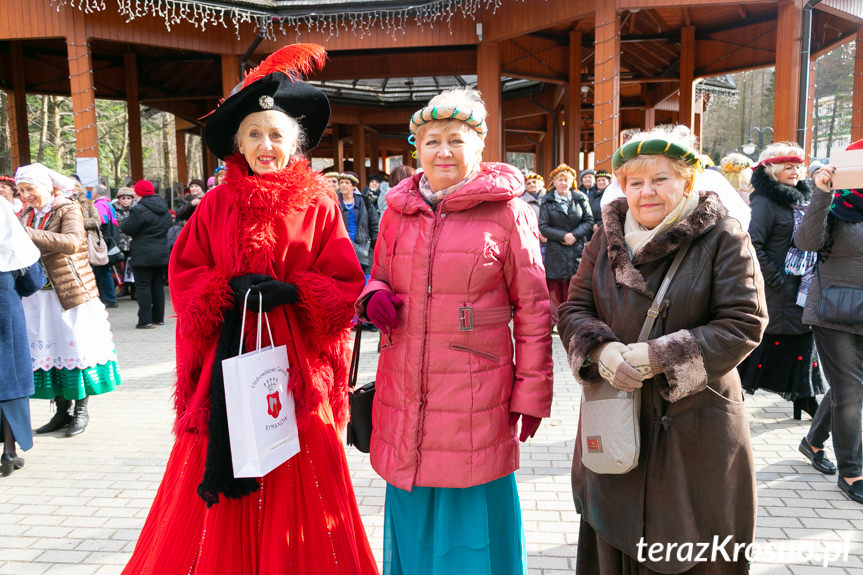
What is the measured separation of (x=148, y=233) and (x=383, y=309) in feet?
26.5

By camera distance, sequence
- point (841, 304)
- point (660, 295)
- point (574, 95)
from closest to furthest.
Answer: point (660, 295) → point (841, 304) → point (574, 95)

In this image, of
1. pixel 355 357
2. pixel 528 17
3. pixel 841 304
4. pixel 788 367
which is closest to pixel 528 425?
pixel 355 357

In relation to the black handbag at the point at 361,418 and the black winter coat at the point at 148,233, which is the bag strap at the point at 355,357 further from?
the black winter coat at the point at 148,233

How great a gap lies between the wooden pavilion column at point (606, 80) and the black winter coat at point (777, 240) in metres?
5.88

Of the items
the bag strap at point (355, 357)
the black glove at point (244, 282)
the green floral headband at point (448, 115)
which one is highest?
the green floral headband at point (448, 115)

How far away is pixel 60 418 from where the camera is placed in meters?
4.95

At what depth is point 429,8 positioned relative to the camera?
1148cm

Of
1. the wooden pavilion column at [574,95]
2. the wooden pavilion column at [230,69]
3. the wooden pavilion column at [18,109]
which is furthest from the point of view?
the wooden pavilion column at [18,109]

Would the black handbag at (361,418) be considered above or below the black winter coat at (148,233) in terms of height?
below

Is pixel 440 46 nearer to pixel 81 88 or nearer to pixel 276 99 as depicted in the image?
pixel 81 88

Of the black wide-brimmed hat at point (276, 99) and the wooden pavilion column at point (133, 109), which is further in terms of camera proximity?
the wooden pavilion column at point (133, 109)

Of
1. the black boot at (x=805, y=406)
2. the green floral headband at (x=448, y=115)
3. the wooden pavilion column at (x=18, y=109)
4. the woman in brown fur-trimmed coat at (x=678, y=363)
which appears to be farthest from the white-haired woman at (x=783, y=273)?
the wooden pavilion column at (x=18, y=109)

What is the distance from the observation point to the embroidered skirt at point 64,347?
4.54m

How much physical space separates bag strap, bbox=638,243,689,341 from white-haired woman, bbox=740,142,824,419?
2.66m
